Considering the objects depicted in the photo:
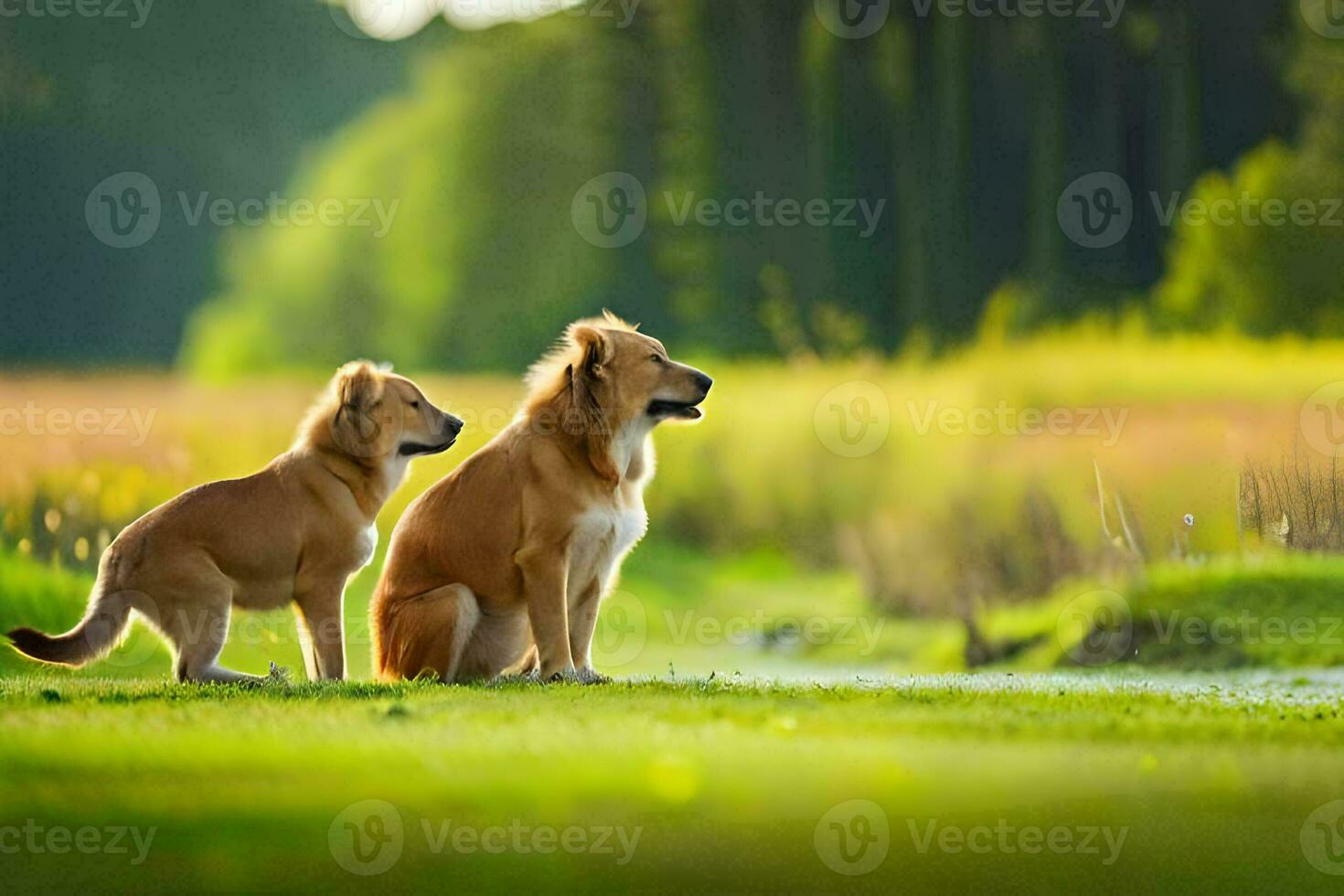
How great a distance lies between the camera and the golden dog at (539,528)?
8758 millimetres

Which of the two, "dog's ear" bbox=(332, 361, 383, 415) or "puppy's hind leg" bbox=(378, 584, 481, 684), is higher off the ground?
"dog's ear" bbox=(332, 361, 383, 415)

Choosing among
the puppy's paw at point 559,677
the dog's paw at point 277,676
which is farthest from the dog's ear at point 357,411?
the puppy's paw at point 559,677

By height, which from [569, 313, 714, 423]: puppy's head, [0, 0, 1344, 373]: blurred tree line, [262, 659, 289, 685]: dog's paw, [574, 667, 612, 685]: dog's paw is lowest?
Result: [574, 667, 612, 685]: dog's paw

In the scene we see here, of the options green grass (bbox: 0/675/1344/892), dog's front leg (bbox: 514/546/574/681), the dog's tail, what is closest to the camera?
green grass (bbox: 0/675/1344/892)

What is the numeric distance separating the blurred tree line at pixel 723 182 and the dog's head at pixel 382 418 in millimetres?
21511

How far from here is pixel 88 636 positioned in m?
8.61

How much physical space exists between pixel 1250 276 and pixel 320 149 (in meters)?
27.6

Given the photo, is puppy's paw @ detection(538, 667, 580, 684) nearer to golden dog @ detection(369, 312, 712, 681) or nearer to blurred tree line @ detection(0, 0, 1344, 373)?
golden dog @ detection(369, 312, 712, 681)

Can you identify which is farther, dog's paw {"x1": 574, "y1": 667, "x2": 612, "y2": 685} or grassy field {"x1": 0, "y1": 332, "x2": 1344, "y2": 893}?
dog's paw {"x1": 574, "y1": 667, "x2": 612, "y2": 685}

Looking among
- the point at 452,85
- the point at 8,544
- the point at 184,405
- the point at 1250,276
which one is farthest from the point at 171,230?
the point at 8,544

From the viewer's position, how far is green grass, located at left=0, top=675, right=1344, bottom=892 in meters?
5.84

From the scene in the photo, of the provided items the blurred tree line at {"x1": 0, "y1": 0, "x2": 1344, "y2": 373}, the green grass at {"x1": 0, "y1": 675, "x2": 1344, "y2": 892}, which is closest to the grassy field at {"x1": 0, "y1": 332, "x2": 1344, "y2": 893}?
the green grass at {"x1": 0, "y1": 675, "x2": 1344, "y2": 892}

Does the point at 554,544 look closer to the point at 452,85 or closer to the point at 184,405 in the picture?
the point at 184,405

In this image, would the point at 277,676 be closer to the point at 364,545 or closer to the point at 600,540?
the point at 364,545
